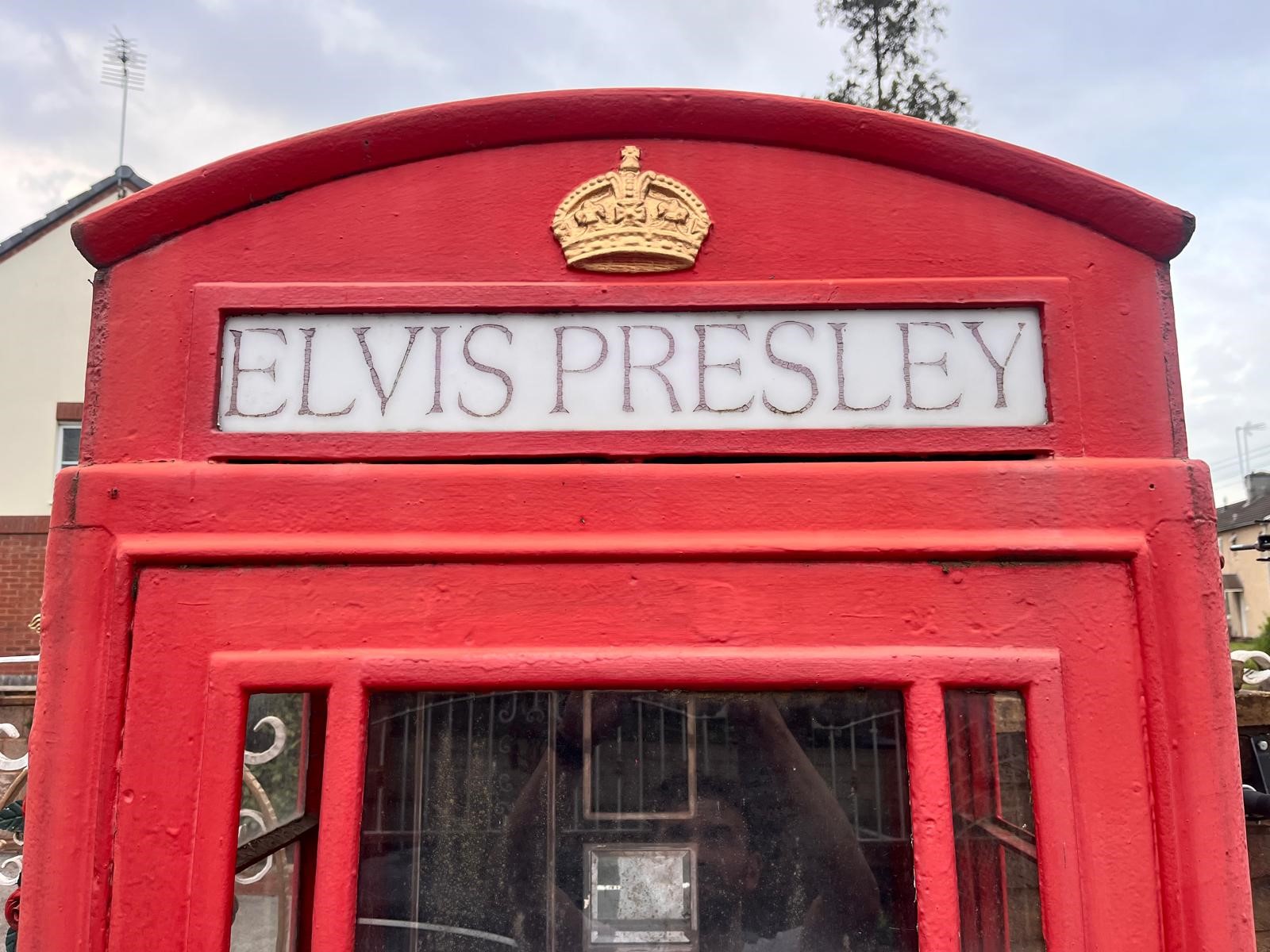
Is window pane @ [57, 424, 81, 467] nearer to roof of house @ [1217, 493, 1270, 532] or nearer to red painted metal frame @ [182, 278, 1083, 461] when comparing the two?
red painted metal frame @ [182, 278, 1083, 461]

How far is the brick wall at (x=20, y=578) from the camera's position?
1027cm

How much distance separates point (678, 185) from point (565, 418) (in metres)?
0.56

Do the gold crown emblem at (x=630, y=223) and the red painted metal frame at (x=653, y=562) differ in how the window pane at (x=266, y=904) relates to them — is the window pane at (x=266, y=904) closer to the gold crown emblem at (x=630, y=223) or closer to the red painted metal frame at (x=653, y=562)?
the red painted metal frame at (x=653, y=562)

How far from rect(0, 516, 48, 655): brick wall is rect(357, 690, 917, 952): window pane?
9.93 metres

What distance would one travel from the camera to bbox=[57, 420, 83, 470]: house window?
11.5 m

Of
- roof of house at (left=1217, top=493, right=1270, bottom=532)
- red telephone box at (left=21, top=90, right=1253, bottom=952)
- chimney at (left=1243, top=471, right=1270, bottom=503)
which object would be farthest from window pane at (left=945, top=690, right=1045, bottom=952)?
chimney at (left=1243, top=471, right=1270, bottom=503)

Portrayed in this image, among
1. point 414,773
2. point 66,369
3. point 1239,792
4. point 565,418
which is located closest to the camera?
point 1239,792

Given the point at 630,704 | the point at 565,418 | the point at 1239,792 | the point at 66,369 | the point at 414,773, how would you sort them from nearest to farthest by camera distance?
1. the point at 1239,792
2. the point at 565,418
3. the point at 630,704
4. the point at 414,773
5. the point at 66,369

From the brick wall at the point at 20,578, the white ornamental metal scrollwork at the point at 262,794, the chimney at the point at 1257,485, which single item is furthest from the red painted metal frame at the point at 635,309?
the chimney at the point at 1257,485

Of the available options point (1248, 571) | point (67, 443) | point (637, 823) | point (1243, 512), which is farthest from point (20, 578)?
point (1243, 512)

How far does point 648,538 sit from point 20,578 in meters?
11.0

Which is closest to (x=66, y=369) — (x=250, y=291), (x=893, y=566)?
(x=250, y=291)

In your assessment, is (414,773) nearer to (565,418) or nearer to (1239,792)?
(565,418)

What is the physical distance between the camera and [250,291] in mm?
1976
